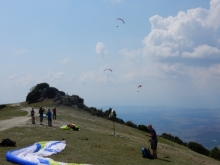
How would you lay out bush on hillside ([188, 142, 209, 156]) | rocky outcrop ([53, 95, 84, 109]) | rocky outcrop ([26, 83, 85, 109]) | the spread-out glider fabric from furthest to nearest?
rocky outcrop ([26, 83, 85, 109]) < rocky outcrop ([53, 95, 84, 109]) < bush on hillside ([188, 142, 209, 156]) < the spread-out glider fabric

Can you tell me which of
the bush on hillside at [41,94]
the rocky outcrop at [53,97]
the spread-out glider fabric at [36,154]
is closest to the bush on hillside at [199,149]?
the rocky outcrop at [53,97]

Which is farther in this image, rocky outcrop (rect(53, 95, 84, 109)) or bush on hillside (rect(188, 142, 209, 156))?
rocky outcrop (rect(53, 95, 84, 109))

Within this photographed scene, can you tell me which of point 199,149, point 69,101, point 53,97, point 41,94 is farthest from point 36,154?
point 41,94

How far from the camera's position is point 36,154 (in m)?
20.1

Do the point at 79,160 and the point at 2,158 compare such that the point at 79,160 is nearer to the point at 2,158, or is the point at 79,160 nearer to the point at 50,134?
the point at 2,158

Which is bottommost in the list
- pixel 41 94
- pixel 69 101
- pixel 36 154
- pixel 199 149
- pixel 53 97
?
pixel 199 149

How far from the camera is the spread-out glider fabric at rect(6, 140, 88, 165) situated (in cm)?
1769

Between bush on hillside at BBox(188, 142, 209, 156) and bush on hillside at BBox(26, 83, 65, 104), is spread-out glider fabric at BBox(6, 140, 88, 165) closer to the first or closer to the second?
bush on hillside at BBox(188, 142, 209, 156)

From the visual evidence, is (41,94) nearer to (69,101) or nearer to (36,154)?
(69,101)

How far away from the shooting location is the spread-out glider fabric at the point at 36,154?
17688 mm

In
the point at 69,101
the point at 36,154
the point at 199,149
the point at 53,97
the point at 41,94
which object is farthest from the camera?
the point at 41,94

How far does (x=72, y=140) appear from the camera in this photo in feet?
90.7

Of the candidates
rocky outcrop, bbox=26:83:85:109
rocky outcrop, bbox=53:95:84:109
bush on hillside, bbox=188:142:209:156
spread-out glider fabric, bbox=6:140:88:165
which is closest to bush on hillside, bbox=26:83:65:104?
rocky outcrop, bbox=26:83:85:109

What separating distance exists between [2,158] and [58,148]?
461 cm
